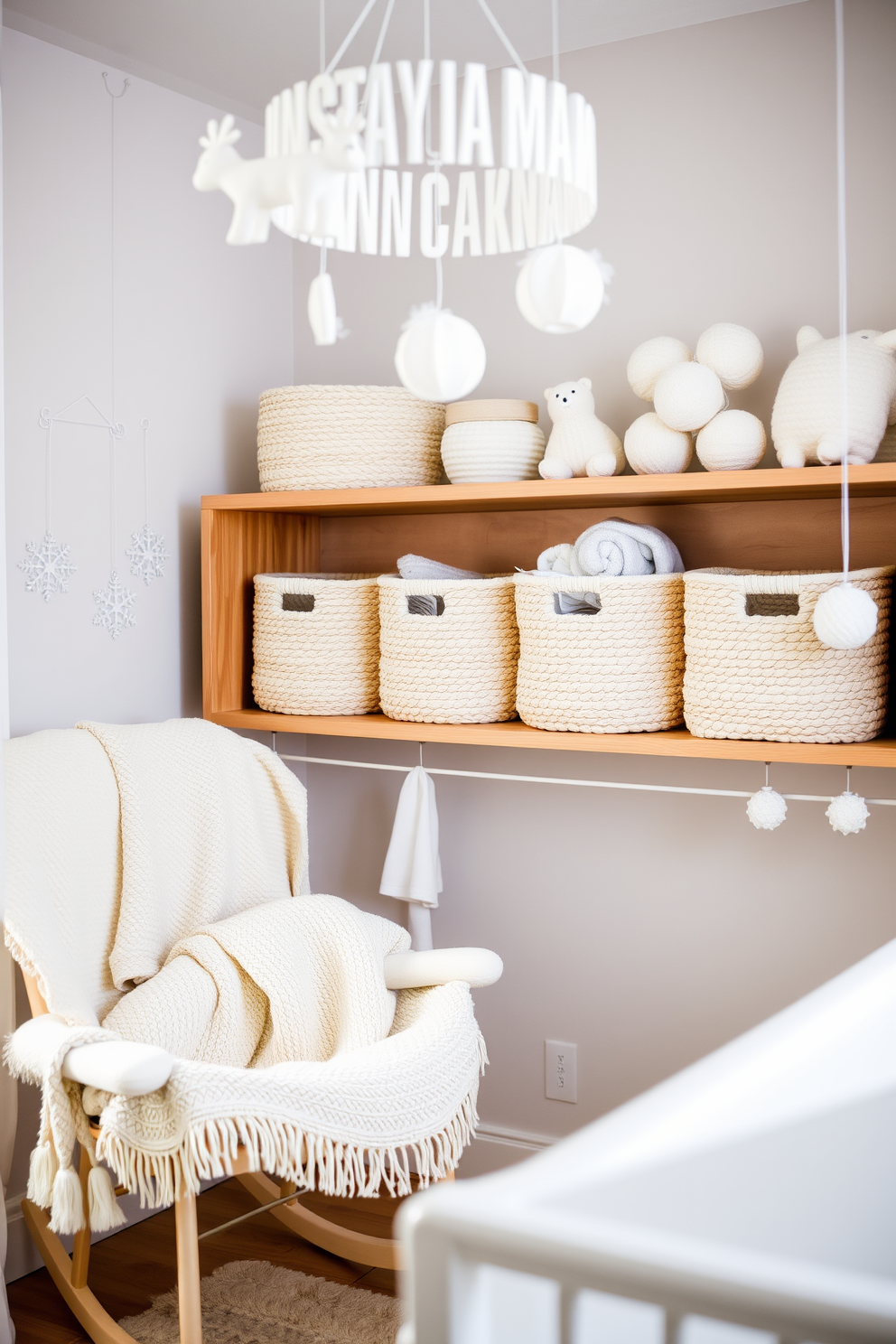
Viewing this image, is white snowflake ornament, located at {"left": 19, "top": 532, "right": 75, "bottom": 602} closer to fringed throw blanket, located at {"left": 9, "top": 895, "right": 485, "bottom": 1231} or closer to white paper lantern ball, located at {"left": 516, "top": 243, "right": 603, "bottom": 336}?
fringed throw blanket, located at {"left": 9, "top": 895, "right": 485, "bottom": 1231}

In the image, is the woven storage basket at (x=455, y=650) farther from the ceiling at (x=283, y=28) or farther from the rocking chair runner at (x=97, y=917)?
the ceiling at (x=283, y=28)

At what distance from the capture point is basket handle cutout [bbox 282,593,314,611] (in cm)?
230

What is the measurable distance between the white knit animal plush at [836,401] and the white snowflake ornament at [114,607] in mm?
1228

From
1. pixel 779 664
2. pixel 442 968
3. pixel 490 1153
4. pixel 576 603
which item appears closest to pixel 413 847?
pixel 442 968

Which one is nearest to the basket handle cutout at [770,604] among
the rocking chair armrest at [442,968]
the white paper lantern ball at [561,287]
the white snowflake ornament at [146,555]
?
the rocking chair armrest at [442,968]

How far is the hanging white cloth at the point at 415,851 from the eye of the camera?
→ 2244 mm

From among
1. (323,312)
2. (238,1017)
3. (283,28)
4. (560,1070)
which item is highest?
(283,28)

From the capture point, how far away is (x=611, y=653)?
1942 millimetres

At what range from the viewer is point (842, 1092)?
836 millimetres

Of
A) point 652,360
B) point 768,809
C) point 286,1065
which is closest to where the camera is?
point 286,1065

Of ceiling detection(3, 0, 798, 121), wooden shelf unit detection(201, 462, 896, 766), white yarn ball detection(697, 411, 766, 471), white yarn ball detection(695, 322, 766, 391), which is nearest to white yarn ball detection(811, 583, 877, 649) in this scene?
wooden shelf unit detection(201, 462, 896, 766)

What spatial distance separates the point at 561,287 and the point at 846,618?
0.79m

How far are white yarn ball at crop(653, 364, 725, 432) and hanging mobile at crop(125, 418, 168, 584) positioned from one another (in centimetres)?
100

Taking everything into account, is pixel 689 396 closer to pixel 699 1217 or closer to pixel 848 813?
pixel 848 813
